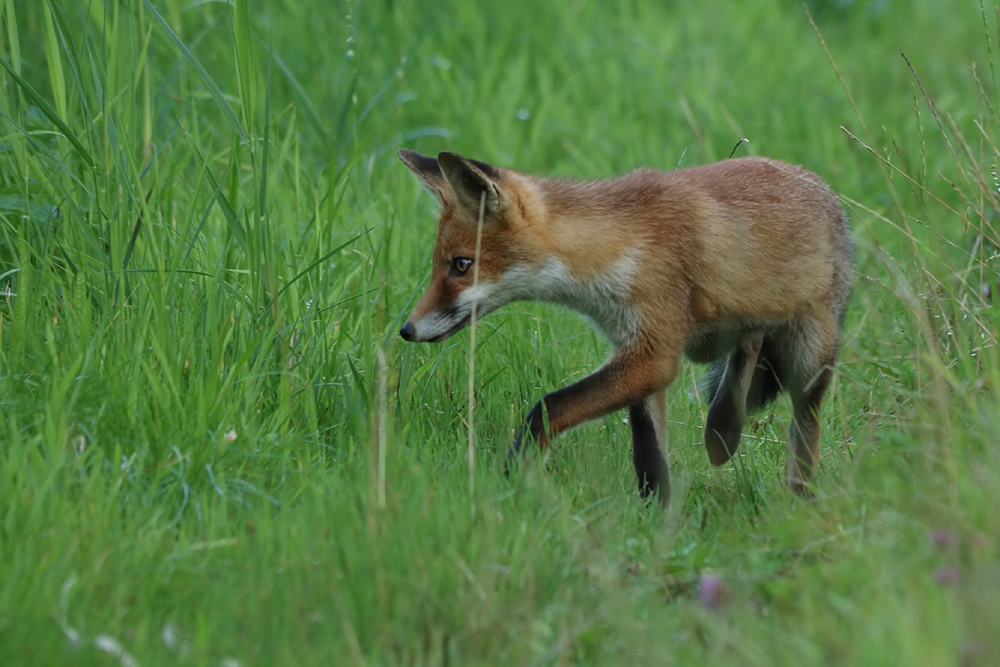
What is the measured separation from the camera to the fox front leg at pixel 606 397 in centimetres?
431

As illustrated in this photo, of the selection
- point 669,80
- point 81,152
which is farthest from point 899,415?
point 669,80

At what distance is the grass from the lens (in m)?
2.84

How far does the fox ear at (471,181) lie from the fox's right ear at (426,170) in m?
0.30

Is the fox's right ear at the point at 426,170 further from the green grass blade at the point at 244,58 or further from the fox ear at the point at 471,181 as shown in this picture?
the green grass blade at the point at 244,58

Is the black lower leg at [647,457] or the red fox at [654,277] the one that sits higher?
the red fox at [654,277]

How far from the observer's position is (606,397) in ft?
14.4

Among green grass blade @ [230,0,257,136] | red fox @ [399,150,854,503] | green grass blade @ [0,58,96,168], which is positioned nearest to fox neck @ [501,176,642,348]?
red fox @ [399,150,854,503]

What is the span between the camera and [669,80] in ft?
28.5

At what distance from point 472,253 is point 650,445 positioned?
1.07 m

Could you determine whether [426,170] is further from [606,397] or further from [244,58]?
[606,397]

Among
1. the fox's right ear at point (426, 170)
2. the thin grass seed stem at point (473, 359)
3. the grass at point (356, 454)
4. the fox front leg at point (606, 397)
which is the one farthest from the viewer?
the fox's right ear at point (426, 170)

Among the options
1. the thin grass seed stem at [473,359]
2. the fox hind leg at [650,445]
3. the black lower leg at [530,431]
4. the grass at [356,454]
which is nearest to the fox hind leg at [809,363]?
the grass at [356,454]

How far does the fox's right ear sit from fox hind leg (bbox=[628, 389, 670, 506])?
4.05 ft

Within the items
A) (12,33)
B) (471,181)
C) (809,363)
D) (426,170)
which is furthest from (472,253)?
(12,33)
